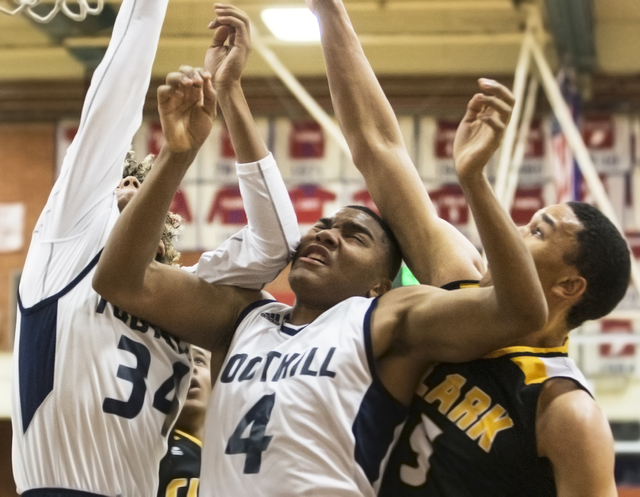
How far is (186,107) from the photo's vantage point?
291 centimetres

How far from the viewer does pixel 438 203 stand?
1066 centimetres

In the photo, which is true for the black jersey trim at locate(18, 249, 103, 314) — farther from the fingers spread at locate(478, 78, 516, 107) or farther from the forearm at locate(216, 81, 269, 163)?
the fingers spread at locate(478, 78, 516, 107)

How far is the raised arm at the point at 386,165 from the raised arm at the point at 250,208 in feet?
1.39

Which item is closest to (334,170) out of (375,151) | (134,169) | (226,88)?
(375,151)

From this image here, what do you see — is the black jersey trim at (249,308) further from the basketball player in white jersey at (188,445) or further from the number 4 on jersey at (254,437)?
the basketball player in white jersey at (188,445)

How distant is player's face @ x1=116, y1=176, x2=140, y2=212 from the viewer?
334 centimetres

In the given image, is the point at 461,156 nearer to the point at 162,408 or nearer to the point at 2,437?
the point at 162,408

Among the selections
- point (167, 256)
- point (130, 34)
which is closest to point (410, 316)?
point (167, 256)

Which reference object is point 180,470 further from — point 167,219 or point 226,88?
point 226,88

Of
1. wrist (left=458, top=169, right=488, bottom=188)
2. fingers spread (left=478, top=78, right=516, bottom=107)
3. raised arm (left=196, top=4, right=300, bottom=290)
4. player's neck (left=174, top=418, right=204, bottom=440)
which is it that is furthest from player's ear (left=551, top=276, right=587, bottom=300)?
player's neck (left=174, top=418, right=204, bottom=440)

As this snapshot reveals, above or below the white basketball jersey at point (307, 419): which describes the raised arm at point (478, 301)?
above

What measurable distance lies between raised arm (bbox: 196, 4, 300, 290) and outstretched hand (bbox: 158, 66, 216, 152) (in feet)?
1.36

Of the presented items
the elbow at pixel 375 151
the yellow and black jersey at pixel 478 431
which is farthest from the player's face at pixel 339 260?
the yellow and black jersey at pixel 478 431

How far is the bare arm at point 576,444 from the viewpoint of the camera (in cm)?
269
